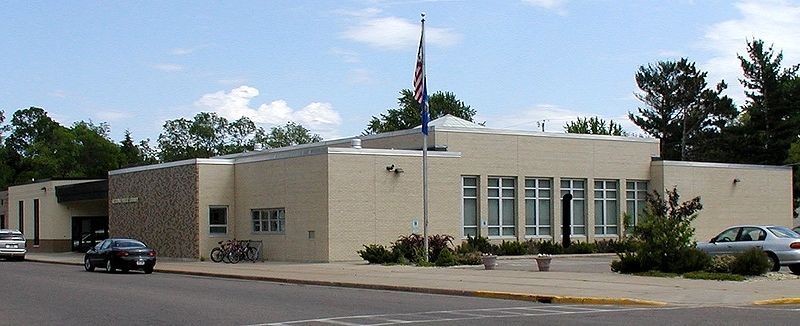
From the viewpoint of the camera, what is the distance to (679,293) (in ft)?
76.2

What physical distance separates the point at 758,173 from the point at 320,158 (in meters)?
26.0

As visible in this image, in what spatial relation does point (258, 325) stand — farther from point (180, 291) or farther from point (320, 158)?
point (320, 158)

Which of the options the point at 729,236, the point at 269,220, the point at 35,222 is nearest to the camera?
the point at 729,236

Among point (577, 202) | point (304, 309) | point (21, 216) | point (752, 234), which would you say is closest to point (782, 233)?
point (752, 234)

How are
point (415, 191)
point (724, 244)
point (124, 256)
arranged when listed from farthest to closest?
point (415, 191), point (124, 256), point (724, 244)

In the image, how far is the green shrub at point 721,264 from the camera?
28562 millimetres

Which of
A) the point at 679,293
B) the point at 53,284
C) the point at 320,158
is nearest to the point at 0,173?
the point at 320,158

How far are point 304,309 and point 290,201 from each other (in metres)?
23.7

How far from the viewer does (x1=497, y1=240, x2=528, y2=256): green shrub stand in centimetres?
4553

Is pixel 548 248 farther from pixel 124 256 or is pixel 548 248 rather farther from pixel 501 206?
pixel 124 256

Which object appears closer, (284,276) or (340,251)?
(284,276)

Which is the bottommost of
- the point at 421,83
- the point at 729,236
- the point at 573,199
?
the point at 729,236

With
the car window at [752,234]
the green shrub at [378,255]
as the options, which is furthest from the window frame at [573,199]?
the car window at [752,234]

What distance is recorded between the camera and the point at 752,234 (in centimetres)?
3048
